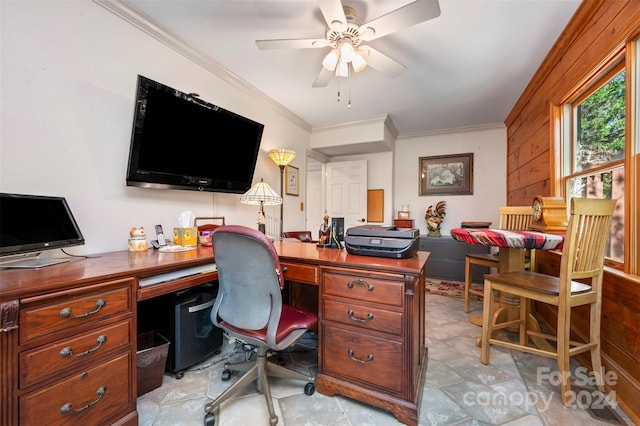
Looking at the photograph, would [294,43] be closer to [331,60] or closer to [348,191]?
[331,60]

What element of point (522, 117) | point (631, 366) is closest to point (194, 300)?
point (631, 366)

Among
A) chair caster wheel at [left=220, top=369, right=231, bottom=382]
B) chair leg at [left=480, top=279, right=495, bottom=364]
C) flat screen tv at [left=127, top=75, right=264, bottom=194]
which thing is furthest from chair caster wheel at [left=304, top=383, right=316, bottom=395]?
flat screen tv at [left=127, top=75, right=264, bottom=194]

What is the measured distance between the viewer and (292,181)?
12.3 feet

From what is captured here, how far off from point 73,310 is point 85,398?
380 mm

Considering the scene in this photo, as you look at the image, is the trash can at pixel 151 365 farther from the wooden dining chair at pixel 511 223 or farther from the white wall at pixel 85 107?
the wooden dining chair at pixel 511 223

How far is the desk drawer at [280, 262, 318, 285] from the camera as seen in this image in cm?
151

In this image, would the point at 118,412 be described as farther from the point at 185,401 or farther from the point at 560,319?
the point at 560,319

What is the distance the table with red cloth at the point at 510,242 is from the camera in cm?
152

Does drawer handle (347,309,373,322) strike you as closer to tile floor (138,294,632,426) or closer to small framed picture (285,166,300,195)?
tile floor (138,294,632,426)

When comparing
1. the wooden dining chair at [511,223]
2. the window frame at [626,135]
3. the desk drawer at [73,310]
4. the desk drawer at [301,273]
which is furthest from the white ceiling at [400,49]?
the desk drawer at [73,310]

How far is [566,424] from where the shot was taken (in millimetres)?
1280

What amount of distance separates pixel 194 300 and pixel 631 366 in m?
2.55

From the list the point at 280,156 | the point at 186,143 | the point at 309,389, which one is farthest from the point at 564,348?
the point at 280,156

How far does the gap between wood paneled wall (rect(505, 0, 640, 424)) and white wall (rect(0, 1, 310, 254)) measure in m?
2.97
